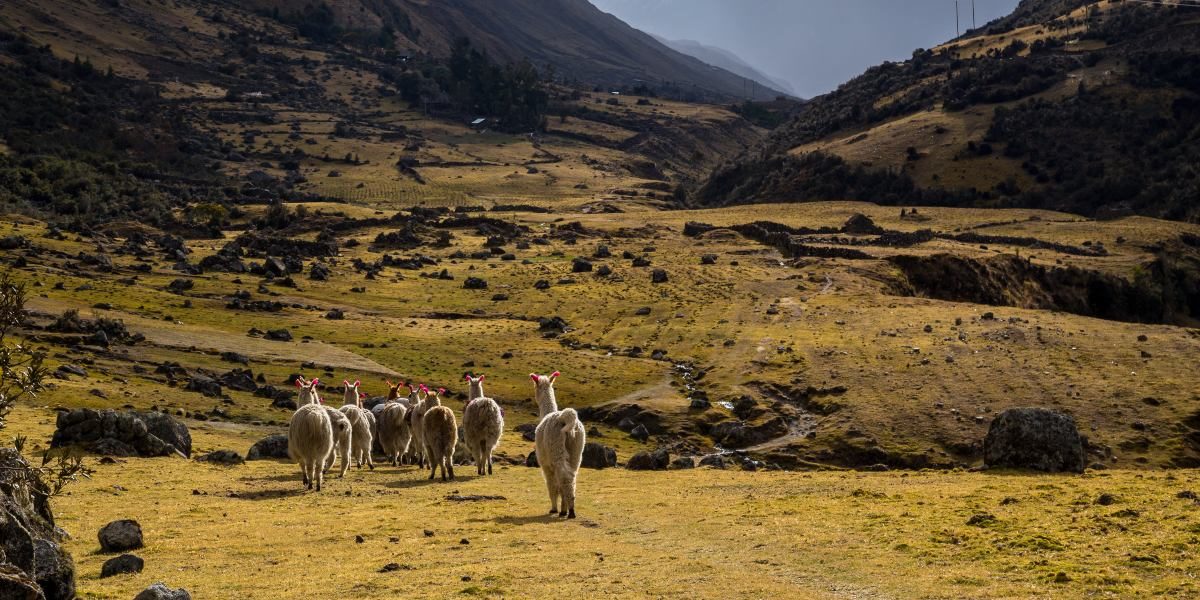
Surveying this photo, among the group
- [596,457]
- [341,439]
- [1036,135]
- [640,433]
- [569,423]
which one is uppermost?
[1036,135]

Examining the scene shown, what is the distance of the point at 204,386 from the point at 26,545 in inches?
1553

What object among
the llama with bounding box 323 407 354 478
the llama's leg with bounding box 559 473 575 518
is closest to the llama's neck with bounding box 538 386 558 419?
the llama's leg with bounding box 559 473 575 518

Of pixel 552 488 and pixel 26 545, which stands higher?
pixel 26 545

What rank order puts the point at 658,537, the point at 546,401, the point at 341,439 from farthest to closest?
the point at 341,439 < the point at 546,401 < the point at 658,537

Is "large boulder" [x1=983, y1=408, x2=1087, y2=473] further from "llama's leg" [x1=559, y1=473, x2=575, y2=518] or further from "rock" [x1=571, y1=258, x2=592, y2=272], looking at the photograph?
"rock" [x1=571, y1=258, x2=592, y2=272]

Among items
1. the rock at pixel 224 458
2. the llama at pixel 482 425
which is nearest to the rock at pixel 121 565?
the llama at pixel 482 425

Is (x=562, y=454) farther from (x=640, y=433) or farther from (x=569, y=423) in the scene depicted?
(x=640, y=433)

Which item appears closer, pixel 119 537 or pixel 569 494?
pixel 119 537

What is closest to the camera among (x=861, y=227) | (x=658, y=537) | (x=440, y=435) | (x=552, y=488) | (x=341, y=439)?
(x=658, y=537)

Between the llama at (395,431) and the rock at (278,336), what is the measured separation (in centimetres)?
3446

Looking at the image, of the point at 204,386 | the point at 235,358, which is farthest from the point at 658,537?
the point at 235,358

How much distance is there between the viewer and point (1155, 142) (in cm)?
15100

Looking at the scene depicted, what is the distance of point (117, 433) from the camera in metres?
33.3

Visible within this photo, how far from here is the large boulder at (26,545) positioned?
12.3m
